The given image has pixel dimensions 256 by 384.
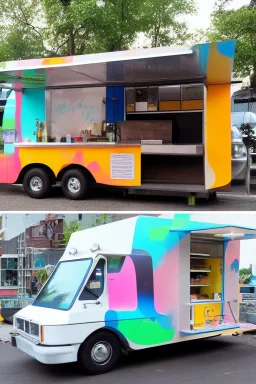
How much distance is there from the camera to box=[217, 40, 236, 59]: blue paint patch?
8016 millimetres

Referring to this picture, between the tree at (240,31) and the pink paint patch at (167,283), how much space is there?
51.2ft

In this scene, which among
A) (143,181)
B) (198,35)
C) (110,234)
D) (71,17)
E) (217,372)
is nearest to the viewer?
(217,372)

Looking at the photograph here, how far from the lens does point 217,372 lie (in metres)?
6.96

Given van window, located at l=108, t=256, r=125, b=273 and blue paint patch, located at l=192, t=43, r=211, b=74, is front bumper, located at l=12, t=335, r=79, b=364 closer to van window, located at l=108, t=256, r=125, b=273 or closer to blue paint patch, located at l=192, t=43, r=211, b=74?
van window, located at l=108, t=256, r=125, b=273

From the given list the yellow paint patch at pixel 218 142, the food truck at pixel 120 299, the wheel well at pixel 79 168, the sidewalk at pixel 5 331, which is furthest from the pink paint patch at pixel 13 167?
the yellow paint patch at pixel 218 142

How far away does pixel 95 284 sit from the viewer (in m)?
7.03

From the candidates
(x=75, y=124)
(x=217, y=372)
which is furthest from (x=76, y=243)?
(x=75, y=124)

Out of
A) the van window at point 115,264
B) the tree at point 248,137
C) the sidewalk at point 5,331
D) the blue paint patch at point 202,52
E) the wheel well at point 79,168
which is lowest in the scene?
the sidewalk at point 5,331

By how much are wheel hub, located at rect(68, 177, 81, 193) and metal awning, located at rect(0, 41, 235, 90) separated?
89.3 inches

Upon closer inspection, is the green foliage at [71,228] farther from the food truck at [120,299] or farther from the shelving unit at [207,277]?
the food truck at [120,299]

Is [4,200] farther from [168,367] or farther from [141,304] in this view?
[168,367]

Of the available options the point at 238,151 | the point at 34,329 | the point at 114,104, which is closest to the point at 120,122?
the point at 114,104

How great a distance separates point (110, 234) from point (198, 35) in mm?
17662

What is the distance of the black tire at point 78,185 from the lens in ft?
34.2
